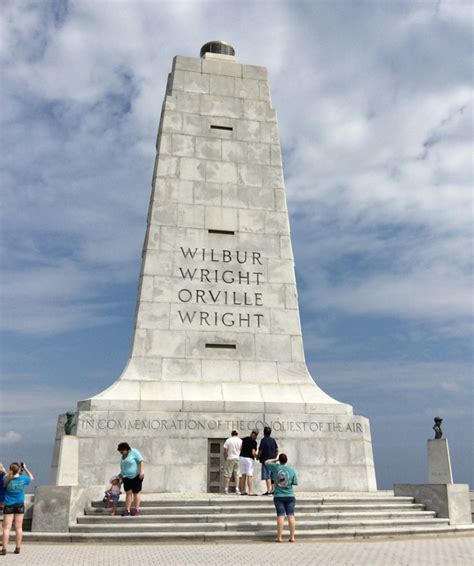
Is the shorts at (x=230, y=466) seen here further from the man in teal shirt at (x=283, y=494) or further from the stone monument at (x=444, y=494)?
the stone monument at (x=444, y=494)

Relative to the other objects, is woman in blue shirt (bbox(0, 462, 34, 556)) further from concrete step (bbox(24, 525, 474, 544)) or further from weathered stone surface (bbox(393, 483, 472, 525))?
weathered stone surface (bbox(393, 483, 472, 525))

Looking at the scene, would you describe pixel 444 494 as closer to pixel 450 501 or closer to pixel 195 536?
pixel 450 501

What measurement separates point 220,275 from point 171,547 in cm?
964

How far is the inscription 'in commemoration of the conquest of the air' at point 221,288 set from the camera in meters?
18.7

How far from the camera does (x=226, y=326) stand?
18734 millimetres

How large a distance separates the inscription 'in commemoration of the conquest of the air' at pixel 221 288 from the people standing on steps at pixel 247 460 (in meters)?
4.89

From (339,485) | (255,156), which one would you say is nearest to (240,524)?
→ (339,485)

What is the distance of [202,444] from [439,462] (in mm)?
6027

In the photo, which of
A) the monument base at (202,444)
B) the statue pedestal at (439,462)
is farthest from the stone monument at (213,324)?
the statue pedestal at (439,462)

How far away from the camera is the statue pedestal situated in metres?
15.4

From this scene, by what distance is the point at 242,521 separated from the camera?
12336mm

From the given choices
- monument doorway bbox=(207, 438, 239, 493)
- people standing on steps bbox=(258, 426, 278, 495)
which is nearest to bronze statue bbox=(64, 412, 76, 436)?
monument doorway bbox=(207, 438, 239, 493)

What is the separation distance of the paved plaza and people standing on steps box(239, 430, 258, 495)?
10.8ft

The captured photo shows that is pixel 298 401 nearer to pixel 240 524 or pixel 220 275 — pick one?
pixel 220 275
